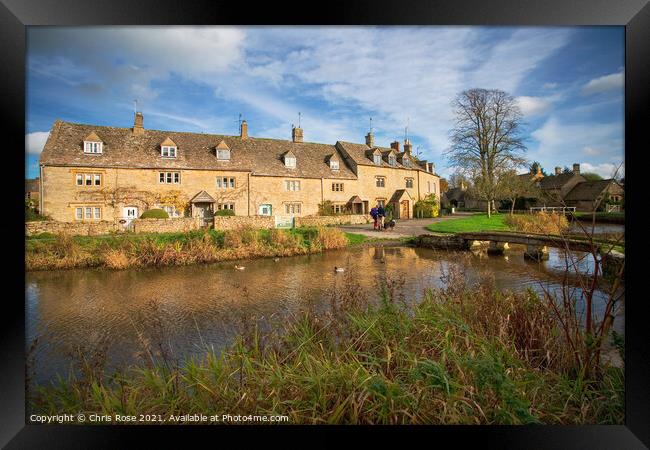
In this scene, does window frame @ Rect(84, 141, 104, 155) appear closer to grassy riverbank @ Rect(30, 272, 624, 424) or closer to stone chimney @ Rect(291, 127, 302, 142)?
stone chimney @ Rect(291, 127, 302, 142)

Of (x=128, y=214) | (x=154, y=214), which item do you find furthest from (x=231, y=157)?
(x=128, y=214)

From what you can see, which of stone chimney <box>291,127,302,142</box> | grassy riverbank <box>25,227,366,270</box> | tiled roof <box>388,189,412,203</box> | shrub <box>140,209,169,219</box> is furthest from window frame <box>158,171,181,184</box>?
tiled roof <box>388,189,412,203</box>

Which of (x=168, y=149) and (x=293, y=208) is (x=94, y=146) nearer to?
(x=168, y=149)

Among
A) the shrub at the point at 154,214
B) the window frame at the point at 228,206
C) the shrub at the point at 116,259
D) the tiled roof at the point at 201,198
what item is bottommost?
the shrub at the point at 116,259

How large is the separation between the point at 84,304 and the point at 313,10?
459 centimetres

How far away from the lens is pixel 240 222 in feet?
29.6

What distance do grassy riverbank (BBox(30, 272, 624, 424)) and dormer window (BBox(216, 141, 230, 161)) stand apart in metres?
11.7

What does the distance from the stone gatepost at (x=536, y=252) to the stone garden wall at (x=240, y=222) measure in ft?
24.0

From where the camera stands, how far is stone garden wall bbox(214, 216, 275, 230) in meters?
8.90

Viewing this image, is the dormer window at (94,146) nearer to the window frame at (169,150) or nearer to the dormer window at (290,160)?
the window frame at (169,150)

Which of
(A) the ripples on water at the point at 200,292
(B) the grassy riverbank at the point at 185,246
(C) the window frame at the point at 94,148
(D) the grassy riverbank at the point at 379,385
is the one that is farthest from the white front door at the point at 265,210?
(D) the grassy riverbank at the point at 379,385

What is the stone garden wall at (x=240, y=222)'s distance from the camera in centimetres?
890

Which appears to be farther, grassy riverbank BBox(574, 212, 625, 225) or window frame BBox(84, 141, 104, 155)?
window frame BBox(84, 141, 104, 155)

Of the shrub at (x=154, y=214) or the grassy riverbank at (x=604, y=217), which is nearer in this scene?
the grassy riverbank at (x=604, y=217)
